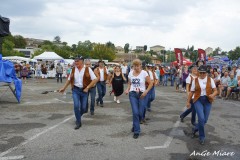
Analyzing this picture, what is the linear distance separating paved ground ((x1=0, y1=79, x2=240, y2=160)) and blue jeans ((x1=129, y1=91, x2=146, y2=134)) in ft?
0.95

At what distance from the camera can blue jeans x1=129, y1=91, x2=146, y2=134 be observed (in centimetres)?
652

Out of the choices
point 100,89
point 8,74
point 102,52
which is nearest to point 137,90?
point 100,89

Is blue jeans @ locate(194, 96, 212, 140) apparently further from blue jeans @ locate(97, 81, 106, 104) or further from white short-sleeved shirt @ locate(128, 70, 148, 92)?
blue jeans @ locate(97, 81, 106, 104)

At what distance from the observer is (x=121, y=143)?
6066 millimetres

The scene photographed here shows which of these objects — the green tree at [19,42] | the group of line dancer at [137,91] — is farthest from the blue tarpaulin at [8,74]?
the green tree at [19,42]

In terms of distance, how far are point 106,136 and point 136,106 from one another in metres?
0.94

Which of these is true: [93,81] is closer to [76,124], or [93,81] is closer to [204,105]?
[76,124]

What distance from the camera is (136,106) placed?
6.61 metres

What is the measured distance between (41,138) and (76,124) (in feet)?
3.96

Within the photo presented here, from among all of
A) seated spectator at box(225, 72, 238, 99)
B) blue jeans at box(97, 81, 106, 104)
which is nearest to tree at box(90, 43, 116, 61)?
seated spectator at box(225, 72, 238, 99)

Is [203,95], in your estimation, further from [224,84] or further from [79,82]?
[224,84]

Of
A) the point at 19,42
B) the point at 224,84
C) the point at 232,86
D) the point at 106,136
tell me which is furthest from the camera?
the point at 19,42

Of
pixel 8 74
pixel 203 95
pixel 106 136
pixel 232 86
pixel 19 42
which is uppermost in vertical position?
pixel 19 42

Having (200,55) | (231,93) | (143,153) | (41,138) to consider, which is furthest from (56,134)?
(200,55)
